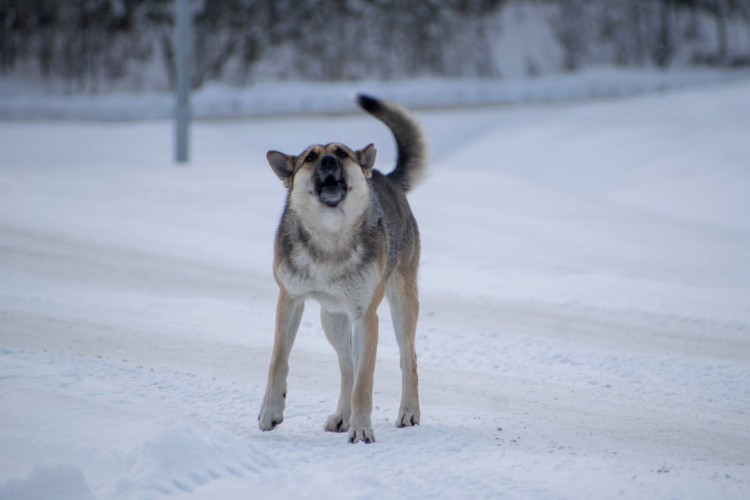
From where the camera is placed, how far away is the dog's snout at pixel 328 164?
5.14m

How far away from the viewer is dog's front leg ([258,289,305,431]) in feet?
17.1

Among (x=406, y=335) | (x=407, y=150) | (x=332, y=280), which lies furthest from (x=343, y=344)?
(x=407, y=150)

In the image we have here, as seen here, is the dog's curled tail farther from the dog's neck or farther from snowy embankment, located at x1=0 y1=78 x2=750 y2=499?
the dog's neck

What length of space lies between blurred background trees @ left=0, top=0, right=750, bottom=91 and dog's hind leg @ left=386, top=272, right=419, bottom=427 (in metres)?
20.9

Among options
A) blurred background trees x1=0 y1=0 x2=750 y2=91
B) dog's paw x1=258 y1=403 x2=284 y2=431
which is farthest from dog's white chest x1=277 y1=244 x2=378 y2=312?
blurred background trees x1=0 y1=0 x2=750 y2=91

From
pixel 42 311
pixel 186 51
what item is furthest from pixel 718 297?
pixel 186 51

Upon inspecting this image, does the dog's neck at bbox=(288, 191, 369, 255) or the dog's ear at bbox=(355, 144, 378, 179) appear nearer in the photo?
the dog's neck at bbox=(288, 191, 369, 255)

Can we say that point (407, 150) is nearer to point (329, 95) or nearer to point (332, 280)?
point (332, 280)

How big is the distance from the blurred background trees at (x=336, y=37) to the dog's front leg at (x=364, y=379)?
21415 millimetres

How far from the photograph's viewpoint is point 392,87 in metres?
26.3

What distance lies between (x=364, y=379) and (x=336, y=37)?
22.1 m

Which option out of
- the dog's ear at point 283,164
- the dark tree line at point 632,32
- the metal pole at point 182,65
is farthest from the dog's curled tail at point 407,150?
the dark tree line at point 632,32

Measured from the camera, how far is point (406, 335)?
565cm

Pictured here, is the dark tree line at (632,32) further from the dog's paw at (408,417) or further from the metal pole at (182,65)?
the dog's paw at (408,417)
